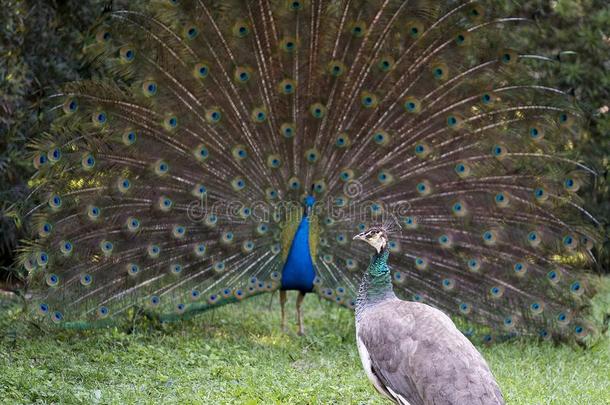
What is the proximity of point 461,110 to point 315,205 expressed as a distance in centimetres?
126

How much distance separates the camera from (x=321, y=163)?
6406 mm

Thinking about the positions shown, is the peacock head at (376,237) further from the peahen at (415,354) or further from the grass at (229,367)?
the grass at (229,367)

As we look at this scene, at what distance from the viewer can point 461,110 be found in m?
6.25

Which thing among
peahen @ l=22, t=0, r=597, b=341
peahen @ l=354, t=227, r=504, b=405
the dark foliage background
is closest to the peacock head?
peahen @ l=354, t=227, r=504, b=405

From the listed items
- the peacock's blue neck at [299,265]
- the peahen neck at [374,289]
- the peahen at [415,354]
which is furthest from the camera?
the peacock's blue neck at [299,265]

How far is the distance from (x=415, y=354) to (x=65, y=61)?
542 centimetres

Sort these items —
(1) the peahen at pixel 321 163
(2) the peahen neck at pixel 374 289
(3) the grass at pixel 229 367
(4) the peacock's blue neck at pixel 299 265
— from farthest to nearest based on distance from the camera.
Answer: (4) the peacock's blue neck at pixel 299 265 → (1) the peahen at pixel 321 163 → (3) the grass at pixel 229 367 → (2) the peahen neck at pixel 374 289

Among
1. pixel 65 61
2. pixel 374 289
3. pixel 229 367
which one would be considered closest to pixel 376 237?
pixel 374 289

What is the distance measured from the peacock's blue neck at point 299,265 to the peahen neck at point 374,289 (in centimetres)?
188

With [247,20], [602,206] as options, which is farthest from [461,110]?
[602,206]

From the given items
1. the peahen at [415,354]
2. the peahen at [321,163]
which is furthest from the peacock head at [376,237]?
the peahen at [321,163]

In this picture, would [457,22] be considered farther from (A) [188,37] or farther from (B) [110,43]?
(B) [110,43]

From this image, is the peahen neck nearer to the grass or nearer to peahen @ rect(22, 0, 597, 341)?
the grass

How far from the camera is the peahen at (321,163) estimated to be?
606cm
